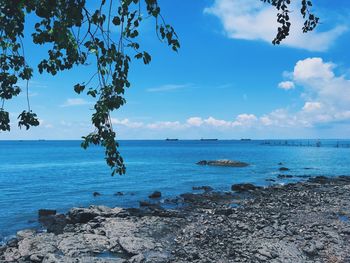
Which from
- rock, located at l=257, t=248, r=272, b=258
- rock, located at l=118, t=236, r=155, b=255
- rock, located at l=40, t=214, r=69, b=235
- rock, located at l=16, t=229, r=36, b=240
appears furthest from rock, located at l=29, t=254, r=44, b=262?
rock, located at l=257, t=248, r=272, b=258

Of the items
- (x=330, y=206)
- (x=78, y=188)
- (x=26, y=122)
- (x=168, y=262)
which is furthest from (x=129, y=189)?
(x=26, y=122)

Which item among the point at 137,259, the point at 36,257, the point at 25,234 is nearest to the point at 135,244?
the point at 137,259

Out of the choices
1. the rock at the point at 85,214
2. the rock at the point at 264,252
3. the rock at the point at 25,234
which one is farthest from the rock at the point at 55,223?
the rock at the point at 264,252

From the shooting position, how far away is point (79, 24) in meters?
4.38

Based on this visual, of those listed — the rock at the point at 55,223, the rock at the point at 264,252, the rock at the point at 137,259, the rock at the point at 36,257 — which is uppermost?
the rock at the point at 264,252

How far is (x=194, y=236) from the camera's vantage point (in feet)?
75.2

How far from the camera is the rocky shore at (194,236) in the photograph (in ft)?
62.2

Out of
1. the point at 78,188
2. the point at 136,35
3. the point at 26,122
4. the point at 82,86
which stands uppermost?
the point at 136,35

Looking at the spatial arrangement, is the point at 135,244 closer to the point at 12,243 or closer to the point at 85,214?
the point at 12,243

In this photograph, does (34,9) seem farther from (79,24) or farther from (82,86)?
(82,86)

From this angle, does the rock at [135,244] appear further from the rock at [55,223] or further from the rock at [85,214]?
the rock at [85,214]

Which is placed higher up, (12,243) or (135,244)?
(135,244)

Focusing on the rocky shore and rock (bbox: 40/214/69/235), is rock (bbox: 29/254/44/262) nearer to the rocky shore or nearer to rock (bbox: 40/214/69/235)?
the rocky shore

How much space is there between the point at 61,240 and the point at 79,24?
830 inches
